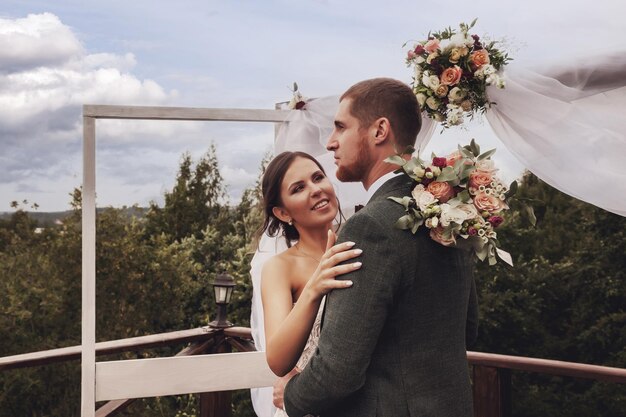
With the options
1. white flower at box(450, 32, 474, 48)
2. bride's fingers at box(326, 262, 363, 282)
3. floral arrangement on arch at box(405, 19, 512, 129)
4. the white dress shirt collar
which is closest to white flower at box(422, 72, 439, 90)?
floral arrangement on arch at box(405, 19, 512, 129)

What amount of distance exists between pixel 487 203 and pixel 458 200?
6 centimetres

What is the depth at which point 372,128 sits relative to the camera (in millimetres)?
1443

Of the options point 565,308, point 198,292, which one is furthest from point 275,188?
point 565,308

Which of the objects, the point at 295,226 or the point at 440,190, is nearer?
the point at 440,190

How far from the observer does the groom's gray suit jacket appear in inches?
49.1

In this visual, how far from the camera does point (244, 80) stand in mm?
4746

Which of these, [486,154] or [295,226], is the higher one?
[486,154]

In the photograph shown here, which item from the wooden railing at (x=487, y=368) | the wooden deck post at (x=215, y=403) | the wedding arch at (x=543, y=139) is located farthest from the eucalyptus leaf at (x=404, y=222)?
the wooden deck post at (x=215, y=403)

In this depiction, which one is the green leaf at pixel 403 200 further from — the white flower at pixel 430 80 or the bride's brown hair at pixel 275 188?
the white flower at pixel 430 80

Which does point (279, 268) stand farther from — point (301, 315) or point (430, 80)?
point (430, 80)

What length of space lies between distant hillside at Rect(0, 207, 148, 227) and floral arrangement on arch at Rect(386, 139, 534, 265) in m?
9.32

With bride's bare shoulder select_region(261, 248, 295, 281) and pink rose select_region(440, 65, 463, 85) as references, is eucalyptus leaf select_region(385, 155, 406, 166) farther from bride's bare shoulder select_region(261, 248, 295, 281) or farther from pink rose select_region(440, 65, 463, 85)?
pink rose select_region(440, 65, 463, 85)

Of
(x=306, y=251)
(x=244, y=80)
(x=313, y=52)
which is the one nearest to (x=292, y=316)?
(x=306, y=251)

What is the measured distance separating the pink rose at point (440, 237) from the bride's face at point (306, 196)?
0.71 m
